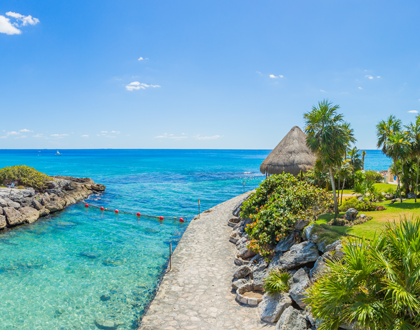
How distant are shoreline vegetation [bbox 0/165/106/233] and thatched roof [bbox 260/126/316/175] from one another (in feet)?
76.8

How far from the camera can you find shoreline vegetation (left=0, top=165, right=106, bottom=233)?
24.0m

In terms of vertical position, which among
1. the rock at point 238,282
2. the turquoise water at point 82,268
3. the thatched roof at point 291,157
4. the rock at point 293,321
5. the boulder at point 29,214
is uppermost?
the thatched roof at point 291,157

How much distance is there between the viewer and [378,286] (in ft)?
19.3

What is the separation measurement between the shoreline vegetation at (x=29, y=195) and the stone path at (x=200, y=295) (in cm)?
1735

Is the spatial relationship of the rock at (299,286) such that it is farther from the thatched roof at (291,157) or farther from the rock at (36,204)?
the rock at (36,204)

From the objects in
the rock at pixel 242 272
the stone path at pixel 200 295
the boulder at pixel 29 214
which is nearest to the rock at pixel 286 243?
the rock at pixel 242 272

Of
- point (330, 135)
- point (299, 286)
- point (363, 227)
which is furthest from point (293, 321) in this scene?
point (330, 135)

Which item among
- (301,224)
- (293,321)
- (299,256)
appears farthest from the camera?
(301,224)

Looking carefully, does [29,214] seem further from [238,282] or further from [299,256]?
[299,256]

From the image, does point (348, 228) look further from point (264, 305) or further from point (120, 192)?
point (120, 192)

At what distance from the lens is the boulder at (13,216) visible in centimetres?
2315

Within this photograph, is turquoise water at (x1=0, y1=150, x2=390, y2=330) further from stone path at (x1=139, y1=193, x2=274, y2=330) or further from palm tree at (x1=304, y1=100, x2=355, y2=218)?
palm tree at (x1=304, y1=100, x2=355, y2=218)

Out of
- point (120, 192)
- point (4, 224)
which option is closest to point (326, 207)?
point (4, 224)

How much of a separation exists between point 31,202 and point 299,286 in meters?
28.3
